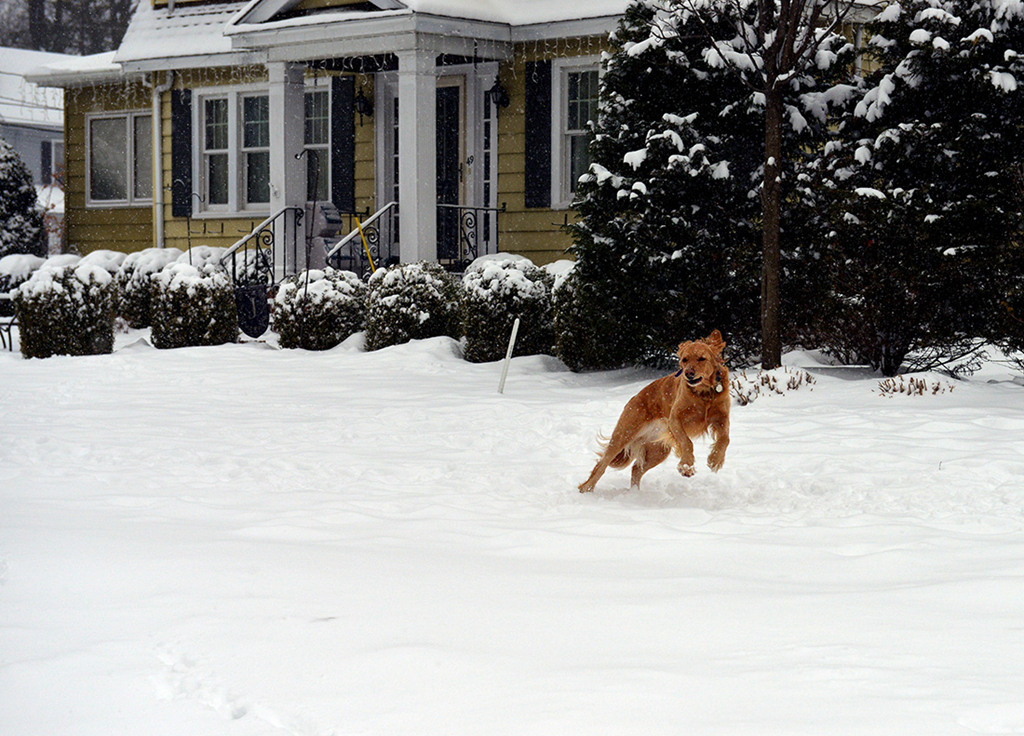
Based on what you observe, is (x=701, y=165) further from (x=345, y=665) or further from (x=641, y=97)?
(x=345, y=665)

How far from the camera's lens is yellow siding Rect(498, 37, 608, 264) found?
15.6 m

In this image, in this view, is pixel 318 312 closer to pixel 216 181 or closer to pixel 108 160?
pixel 216 181

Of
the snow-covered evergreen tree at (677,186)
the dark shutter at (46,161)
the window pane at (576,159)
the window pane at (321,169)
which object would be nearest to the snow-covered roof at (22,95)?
the dark shutter at (46,161)

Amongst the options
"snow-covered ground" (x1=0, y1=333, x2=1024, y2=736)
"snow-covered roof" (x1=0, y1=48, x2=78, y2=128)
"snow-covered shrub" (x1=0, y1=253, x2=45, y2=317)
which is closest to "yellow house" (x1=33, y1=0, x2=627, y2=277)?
"snow-covered shrub" (x1=0, y1=253, x2=45, y2=317)

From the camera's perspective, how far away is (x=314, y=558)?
481cm

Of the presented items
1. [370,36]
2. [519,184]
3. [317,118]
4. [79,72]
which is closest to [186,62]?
[317,118]

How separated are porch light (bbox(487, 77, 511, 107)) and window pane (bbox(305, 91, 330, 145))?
3.29m

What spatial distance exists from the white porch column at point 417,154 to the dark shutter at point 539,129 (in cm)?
159

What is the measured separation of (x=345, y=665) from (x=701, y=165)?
7575 millimetres

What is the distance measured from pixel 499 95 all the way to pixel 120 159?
27.6 ft

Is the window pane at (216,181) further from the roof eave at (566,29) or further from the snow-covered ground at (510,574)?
the snow-covered ground at (510,574)

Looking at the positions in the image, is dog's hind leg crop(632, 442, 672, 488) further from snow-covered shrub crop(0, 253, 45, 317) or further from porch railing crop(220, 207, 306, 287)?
snow-covered shrub crop(0, 253, 45, 317)

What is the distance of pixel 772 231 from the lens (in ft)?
31.3

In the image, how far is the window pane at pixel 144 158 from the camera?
20531 mm
